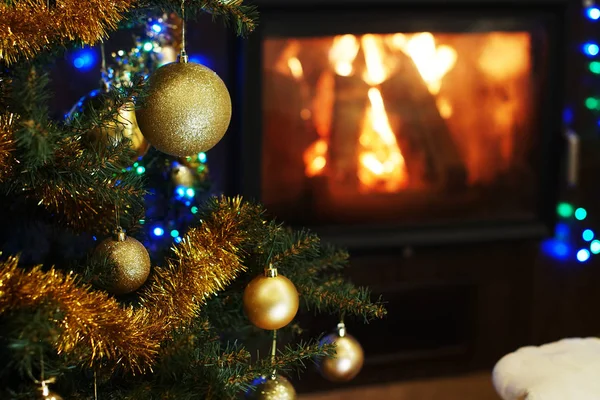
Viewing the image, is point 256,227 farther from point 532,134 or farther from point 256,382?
point 532,134

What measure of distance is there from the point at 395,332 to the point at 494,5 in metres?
0.91

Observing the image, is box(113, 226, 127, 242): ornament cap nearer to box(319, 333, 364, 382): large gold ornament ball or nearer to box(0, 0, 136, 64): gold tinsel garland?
box(0, 0, 136, 64): gold tinsel garland

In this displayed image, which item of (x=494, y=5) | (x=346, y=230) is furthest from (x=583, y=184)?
(x=346, y=230)

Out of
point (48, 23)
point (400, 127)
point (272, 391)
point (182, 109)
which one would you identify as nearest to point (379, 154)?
point (400, 127)

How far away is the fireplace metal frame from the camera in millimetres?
1730

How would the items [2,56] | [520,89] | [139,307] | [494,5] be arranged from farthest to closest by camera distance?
[520,89] < [494,5] < [139,307] < [2,56]

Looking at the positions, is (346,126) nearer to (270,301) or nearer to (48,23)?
(270,301)

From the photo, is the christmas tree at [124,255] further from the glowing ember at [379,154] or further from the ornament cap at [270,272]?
the glowing ember at [379,154]

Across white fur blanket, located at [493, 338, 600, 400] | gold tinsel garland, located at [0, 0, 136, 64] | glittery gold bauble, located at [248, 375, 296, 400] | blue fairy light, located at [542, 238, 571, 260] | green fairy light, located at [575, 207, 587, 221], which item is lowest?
glittery gold bauble, located at [248, 375, 296, 400]

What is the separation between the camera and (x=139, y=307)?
93 centimetres

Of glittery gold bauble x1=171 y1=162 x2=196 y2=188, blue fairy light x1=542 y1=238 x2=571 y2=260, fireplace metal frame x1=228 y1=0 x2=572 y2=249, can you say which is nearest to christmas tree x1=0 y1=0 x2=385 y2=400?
glittery gold bauble x1=171 y1=162 x2=196 y2=188

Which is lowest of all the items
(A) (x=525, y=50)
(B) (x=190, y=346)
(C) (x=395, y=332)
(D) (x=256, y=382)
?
(C) (x=395, y=332)

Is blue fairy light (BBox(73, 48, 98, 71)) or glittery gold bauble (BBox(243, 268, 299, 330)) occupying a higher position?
blue fairy light (BBox(73, 48, 98, 71))

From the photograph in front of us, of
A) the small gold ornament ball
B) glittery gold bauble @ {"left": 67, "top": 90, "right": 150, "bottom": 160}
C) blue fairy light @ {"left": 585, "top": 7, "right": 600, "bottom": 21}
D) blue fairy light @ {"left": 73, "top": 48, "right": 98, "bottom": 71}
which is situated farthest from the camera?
blue fairy light @ {"left": 585, "top": 7, "right": 600, "bottom": 21}
